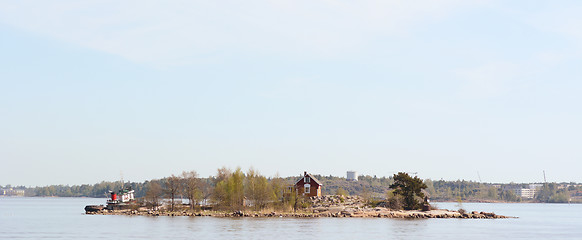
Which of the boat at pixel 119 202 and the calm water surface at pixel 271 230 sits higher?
the boat at pixel 119 202

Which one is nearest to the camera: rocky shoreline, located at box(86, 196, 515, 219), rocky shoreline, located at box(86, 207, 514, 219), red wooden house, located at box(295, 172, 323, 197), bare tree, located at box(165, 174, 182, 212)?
rocky shoreline, located at box(86, 207, 514, 219)

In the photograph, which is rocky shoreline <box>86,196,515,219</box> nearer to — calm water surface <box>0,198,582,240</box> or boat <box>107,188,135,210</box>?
boat <box>107,188,135,210</box>

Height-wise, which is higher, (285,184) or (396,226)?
(285,184)

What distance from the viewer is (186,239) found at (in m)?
69.5

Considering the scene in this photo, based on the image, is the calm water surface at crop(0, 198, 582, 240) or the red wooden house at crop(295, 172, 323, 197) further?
the red wooden house at crop(295, 172, 323, 197)

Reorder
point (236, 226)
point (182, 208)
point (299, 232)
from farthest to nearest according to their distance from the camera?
point (182, 208) → point (236, 226) → point (299, 232)

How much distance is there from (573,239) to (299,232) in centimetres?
3211

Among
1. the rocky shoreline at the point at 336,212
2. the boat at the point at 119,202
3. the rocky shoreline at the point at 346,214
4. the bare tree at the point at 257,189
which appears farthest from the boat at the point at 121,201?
the bare tree at the point at 257,189

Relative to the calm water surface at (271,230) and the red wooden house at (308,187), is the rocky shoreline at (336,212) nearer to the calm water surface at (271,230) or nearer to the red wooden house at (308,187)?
the red wooden house at (308,187)

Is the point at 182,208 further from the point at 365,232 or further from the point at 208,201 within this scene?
the point at 365,232

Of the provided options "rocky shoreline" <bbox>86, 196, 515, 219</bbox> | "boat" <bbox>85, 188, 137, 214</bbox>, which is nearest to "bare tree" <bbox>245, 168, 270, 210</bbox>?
"rocky shoreline" <bbox>86, 196, 515, 219</bbox>

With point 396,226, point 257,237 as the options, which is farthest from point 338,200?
point 257,237

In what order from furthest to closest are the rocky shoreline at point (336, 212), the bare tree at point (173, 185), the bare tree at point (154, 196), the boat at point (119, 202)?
the boat at point (119, 202), the bare tree at point (154, 196), the bare tree at point (173, 185), the rocky shoreline at point (336, 212)

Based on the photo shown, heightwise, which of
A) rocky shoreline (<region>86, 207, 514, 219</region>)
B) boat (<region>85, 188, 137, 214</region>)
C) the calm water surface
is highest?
boat (<region>85, 188, 137, 214</region>)
